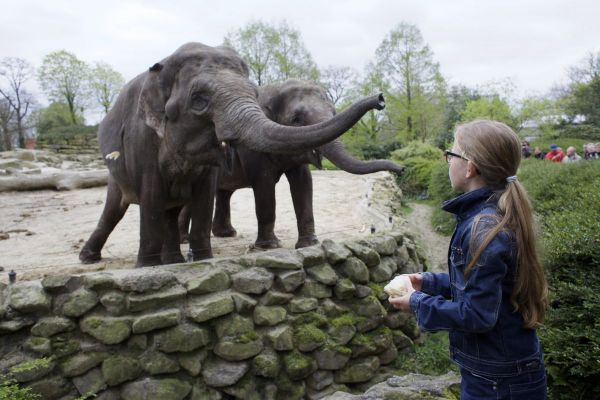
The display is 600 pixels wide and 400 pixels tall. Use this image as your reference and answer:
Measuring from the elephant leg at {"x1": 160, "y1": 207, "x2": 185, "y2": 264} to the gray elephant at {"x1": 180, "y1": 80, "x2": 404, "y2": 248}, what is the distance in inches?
25.6

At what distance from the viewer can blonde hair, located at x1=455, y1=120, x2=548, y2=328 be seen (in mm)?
1751

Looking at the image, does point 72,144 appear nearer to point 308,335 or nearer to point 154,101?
point 154,101

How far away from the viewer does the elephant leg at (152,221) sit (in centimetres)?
382

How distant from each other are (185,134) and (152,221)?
85cm

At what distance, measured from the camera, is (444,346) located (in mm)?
5215

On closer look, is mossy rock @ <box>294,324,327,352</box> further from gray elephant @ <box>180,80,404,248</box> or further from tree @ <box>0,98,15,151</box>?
tree @ <box>0,98,15,151</box>

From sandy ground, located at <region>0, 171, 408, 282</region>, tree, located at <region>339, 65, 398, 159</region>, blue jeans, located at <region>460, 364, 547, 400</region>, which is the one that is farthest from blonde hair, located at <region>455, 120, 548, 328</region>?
tree, located at <region>339, 65, 398, 159</region>

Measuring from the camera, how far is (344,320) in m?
4.61

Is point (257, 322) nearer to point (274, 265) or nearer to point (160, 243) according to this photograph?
point (274, 265)

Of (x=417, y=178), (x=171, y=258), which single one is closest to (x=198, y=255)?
(x=171, y=258)

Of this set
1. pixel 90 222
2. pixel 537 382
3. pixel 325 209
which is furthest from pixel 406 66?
pixel 537 382

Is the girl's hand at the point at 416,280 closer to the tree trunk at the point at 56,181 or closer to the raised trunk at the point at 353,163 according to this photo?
the raised trunk at the point at 353,163

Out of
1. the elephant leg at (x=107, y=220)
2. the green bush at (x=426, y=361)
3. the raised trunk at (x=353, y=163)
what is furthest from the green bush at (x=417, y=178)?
the elephant leg at (x=107, y=220)

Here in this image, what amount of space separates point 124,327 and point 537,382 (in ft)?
9.29
